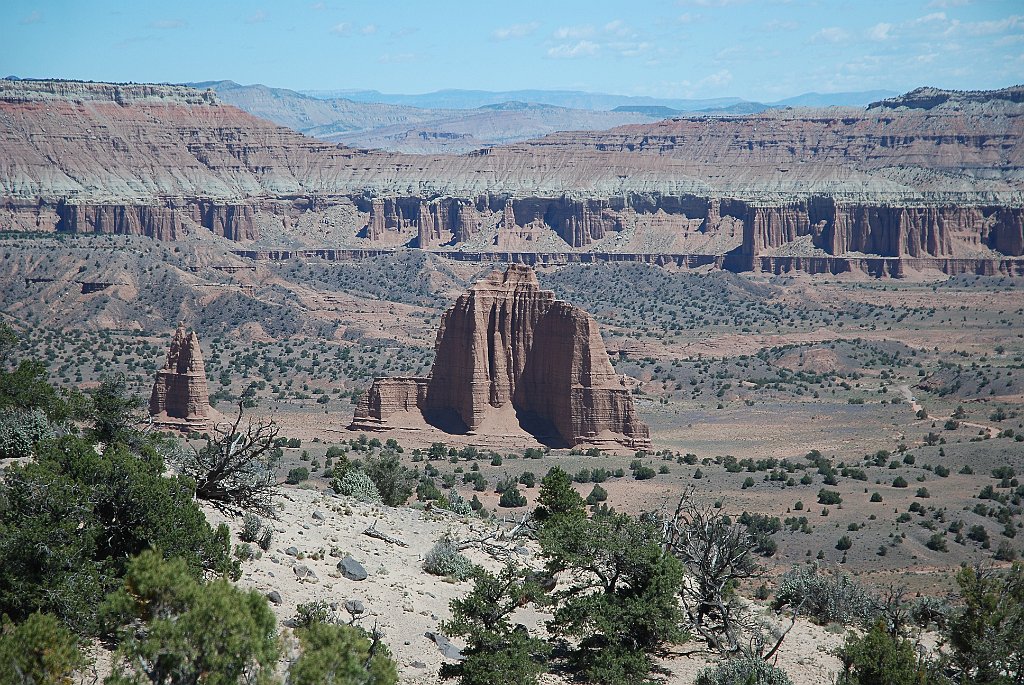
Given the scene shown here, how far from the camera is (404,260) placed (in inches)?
6097

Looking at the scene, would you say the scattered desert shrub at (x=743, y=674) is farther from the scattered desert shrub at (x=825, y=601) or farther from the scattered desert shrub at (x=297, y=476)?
the scattered desert shrub at (x=297, y=476)

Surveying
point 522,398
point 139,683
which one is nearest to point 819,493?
point 522,398

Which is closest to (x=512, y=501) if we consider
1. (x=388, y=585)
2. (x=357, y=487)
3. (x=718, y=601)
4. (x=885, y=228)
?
(x=357, y=487)

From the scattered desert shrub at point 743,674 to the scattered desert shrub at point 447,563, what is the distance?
5945 millimetres

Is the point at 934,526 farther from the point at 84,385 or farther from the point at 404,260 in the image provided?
the point at 404,260

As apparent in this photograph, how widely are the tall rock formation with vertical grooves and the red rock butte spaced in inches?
313

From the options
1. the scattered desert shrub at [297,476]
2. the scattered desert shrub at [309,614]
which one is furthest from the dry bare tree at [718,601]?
the scattered desert shrub at [297,476]

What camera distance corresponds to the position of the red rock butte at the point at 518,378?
58094 mm

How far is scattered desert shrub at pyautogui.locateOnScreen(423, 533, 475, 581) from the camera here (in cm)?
2584

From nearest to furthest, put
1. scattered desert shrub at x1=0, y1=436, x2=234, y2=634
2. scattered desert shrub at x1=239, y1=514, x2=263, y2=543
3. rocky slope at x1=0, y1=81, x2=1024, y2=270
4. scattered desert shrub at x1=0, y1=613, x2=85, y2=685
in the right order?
scattered desert shrub at x1=0, y1=613, x2=85, y2=685 → scattered desert shrub at x1=0, y1=436, x2=234, y2=634 → scattered desert shrub at x1=239, y1=514, x2=263, y2=543 → rocky slope at x1=0, y1=81, x2=1024, y2=270

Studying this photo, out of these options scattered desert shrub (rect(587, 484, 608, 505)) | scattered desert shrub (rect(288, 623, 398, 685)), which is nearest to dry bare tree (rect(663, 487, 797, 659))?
scattered desert shrub (rect(288, 623, 398, 685))

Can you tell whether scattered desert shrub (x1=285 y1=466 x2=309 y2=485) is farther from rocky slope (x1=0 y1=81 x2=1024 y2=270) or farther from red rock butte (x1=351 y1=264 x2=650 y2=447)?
rocky slope (x1=0 y1=81 x2=1024 y2=270)

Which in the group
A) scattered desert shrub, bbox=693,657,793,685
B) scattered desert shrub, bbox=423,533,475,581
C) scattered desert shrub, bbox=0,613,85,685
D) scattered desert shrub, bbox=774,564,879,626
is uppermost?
scattered desert shrub, bbox=0,613,85,685

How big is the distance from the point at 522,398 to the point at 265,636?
45.6 m
